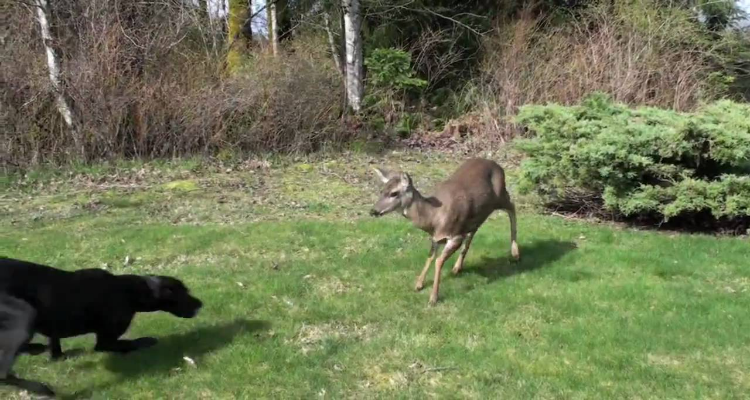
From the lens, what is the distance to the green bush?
948 cm

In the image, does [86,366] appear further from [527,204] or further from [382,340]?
[527,204]

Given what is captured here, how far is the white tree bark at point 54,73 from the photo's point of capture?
1409 centimetres

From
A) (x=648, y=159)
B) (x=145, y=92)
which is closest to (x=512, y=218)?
(x=648, y=159)

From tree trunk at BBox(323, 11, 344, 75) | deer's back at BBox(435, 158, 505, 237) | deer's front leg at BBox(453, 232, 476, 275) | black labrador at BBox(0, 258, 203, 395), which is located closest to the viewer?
black labrador at BBox(0, 258, 203, 395)

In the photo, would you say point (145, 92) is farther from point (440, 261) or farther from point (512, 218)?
point (440, 261)

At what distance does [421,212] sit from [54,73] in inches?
408

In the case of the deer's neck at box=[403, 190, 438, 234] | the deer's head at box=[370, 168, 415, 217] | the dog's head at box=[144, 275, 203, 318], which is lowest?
the dog's head at box=[144, 275, 203, 318]

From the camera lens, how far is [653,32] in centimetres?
1797

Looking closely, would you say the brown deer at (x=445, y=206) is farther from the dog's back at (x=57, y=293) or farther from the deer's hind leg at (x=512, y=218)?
the dog's back at (x=57, y=293)

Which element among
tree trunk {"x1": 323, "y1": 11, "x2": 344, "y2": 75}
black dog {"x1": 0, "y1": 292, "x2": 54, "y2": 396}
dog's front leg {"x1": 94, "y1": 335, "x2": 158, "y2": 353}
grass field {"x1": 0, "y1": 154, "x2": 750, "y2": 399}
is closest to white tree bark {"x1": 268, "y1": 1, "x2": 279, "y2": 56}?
tree trunk {"x1": 323, "y1": 11, "x2": 344, "y2": 75}

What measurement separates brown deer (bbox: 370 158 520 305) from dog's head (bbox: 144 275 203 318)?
185 centimetres

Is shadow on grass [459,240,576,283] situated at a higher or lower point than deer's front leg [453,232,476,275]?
lower

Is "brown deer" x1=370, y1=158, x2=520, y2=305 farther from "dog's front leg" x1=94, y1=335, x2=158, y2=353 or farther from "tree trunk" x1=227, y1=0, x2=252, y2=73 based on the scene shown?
"tree trunk" x1=227, y1=0, x2=252, y2=73

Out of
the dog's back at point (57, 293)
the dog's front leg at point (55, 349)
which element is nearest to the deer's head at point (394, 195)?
the dog's back at point (57, 293)
